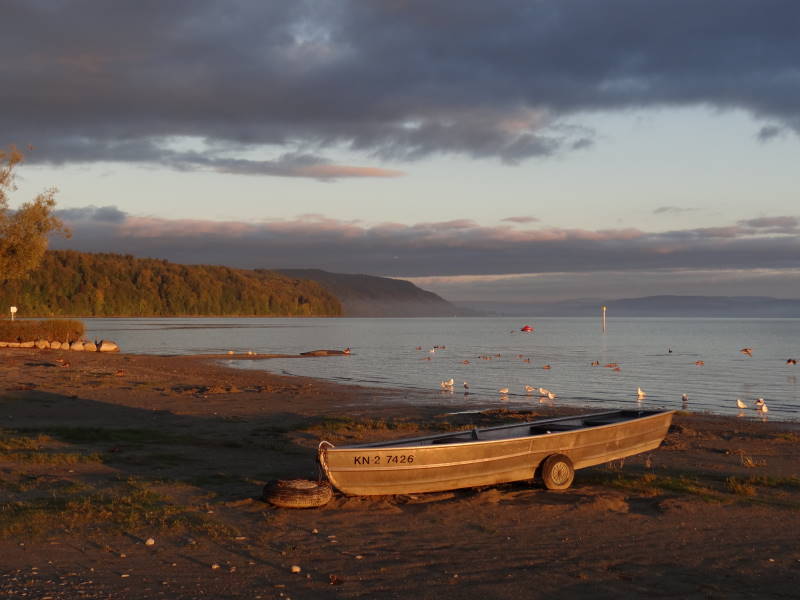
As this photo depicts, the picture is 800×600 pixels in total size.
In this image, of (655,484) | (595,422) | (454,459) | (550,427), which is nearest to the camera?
(454,459)

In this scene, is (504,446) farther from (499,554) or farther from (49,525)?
(49,525)

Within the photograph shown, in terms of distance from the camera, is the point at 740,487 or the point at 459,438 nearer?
the point at 740,487

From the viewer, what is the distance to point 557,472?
44.0 feet

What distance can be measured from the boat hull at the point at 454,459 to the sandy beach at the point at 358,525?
356 millimetres

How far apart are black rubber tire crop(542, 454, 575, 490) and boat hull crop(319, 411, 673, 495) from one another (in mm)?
147

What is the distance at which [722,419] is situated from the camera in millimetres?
24984

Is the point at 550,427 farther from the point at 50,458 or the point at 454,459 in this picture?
the point at 50,458

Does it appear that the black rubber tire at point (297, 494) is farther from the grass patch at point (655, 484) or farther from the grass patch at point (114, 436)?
the grass patch at point (114, 436)

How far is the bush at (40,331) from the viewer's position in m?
52.4

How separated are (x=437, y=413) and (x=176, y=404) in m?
8.88

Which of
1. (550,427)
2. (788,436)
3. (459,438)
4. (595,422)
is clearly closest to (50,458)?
(459,438)

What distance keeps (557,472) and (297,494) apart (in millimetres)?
4752

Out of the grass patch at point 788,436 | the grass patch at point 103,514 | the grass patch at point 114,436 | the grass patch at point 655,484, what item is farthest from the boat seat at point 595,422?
the grass patch at point 114,436

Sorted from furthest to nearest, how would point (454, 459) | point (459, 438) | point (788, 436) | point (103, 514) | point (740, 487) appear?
point (788, 436) < point (459, 438) < point (740, 487) < point (454, 459) < point (103, 514)
